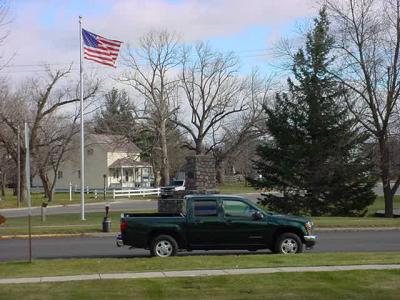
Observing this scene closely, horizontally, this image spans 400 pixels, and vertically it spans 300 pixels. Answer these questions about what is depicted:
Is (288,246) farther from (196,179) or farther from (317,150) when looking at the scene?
(317,150)

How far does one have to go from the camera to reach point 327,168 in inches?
1439

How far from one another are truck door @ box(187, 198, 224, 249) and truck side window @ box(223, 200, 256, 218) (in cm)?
26

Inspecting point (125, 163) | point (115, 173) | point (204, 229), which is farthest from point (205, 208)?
point (115, 173)

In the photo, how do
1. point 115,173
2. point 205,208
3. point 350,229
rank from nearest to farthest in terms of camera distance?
point 205,208, point 350,229, point 115,173

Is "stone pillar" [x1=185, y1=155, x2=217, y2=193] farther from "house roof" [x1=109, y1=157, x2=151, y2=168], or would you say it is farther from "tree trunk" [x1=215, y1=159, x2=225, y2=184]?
"house roof" [x1=109, y1=157, x2=151, y2=168]

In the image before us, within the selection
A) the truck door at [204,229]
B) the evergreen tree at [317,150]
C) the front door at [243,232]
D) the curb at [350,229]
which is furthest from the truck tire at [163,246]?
the evergreen tree at [317,150]

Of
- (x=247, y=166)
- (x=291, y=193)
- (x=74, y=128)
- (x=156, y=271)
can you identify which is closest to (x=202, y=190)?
(x=291, y=193)

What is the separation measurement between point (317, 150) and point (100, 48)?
14.3 meters

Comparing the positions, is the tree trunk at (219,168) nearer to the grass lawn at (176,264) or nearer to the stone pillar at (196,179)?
the stone pillar at (196,179)

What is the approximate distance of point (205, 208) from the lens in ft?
52.4

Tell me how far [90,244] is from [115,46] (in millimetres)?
12581

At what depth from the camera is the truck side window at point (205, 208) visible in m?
15.9

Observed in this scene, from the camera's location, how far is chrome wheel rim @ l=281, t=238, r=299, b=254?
15.8 metres

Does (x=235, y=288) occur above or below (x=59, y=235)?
above
